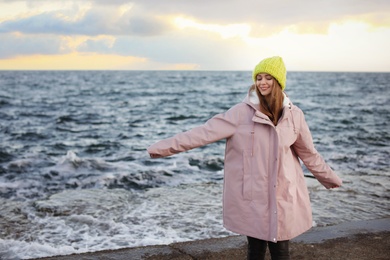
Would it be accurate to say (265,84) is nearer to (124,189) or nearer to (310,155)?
(310,155)

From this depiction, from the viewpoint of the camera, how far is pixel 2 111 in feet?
74.6

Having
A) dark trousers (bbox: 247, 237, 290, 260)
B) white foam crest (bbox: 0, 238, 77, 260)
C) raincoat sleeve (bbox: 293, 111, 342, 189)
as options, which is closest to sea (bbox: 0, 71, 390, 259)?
white foam crest (bbox: 0, 238, 77, 260)

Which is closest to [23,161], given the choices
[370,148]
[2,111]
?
[370,148]

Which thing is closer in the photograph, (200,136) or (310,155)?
(200,136)

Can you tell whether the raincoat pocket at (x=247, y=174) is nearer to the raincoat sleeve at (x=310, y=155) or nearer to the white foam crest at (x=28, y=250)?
the raincoat sleeve at (x=310, y=155)

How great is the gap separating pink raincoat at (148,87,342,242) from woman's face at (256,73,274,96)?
12 cm

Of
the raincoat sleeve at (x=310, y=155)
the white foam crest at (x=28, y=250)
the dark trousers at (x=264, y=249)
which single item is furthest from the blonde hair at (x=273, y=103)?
the white foam crest at (x=28, y=250)

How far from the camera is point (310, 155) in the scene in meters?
2.95

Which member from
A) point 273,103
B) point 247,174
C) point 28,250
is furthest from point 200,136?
point 28,250

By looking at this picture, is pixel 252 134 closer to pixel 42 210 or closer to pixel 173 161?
pixel 42 210

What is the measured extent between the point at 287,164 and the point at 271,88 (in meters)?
0.53

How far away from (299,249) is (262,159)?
1512mm

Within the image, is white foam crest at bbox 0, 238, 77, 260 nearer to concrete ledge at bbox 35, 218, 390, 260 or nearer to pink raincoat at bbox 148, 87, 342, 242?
concrete ledge at bbox 35, 218, 390, 260

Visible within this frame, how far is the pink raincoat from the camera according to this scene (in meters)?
2.70
